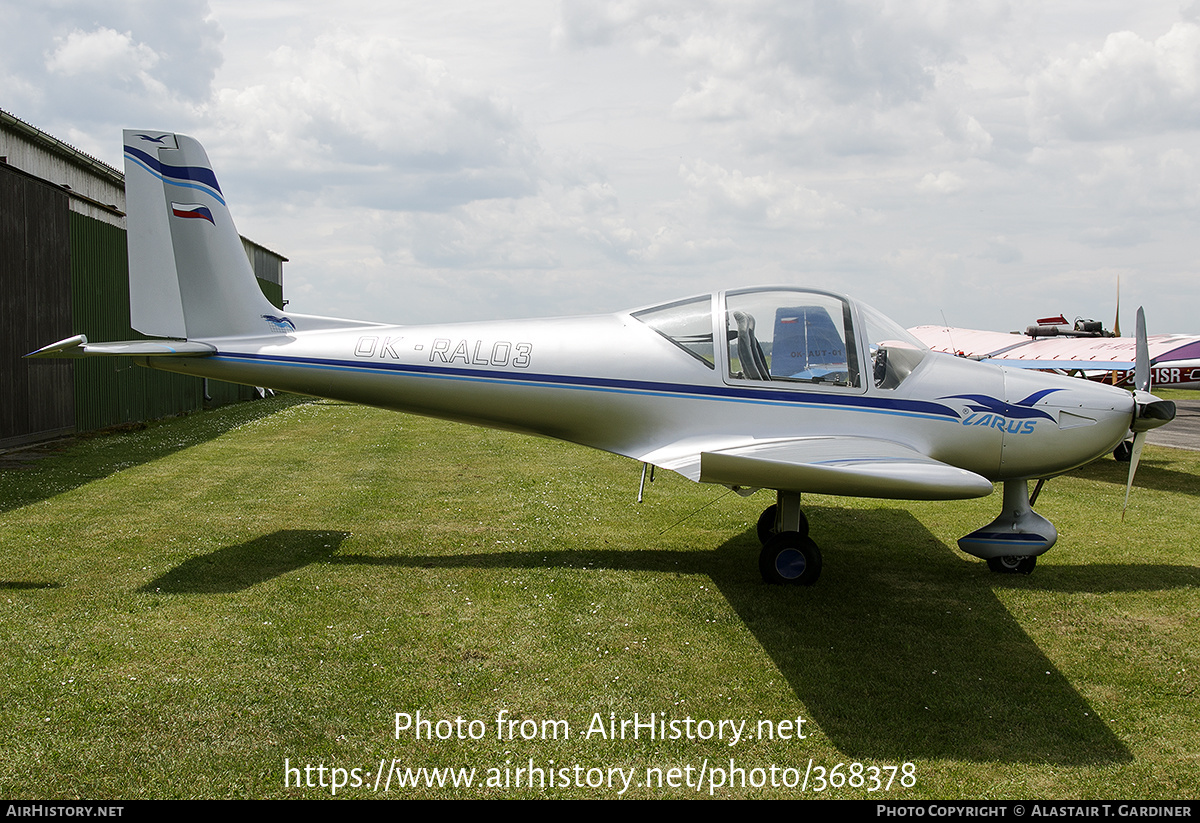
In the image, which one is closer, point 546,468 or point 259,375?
point 259,375

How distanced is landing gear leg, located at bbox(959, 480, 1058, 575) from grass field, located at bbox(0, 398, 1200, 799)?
0.59ft

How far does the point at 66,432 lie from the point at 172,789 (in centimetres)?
1457

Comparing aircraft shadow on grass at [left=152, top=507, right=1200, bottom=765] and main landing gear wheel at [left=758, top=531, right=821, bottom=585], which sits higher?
main landing gear wheel at [left=758, top=531, right=821, bottom=585]

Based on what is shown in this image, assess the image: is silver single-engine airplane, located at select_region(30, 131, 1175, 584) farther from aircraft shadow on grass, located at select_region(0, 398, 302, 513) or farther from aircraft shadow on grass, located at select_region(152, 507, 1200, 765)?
aircraft shadow on grass, located at select_region(0, 398, 302, 513)

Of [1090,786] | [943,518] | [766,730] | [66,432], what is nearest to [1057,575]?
A: [943,518]

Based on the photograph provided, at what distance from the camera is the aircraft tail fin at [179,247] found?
6688 millimetres

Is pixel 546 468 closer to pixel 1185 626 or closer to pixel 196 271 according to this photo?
pixel 196 271

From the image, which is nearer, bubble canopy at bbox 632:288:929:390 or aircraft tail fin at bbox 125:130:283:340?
bubble canopy at bbox 632:288:929:390

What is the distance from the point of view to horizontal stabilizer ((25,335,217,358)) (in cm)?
584

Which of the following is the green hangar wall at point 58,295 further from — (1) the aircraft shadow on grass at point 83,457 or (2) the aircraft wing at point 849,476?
(2) the aircraft wing at point 849,476

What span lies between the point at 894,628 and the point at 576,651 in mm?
2220

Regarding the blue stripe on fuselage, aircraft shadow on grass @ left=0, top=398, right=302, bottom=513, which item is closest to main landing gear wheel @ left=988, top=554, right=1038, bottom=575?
the blue stripe on fuselage

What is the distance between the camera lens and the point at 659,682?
14.8 ft

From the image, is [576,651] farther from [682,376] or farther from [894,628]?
[682,376]
